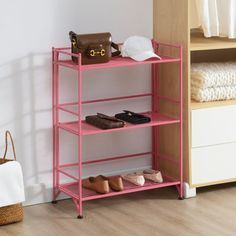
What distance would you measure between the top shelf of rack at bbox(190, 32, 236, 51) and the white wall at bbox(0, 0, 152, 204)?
30 centimetres

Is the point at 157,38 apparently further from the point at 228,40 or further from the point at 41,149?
the point at 41,149

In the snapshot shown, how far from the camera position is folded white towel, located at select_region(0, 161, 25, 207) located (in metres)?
3.50

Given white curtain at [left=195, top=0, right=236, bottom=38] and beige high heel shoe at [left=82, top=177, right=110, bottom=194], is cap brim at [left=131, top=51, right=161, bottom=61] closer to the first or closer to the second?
white curtain at [left=195, top=0, right=236, bottom=38]

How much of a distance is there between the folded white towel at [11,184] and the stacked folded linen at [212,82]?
1.11m

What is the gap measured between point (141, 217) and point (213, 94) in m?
0.83

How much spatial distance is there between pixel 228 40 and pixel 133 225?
4.17 feet

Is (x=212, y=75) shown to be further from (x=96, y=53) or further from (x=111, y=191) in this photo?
(x=111, y=191)

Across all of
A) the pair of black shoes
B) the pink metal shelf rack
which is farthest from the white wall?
the pair of black shoes

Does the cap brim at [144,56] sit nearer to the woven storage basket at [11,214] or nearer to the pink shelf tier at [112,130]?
the pink shelf tier at [112,130]

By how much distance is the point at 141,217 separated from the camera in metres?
3.66

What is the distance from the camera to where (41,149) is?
154 inches

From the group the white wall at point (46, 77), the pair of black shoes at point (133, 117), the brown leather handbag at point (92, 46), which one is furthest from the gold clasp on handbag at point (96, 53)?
the pair of black shoes at point (133, 117)

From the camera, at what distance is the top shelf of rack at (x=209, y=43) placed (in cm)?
387

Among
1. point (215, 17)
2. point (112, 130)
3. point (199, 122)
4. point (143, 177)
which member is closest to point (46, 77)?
point (112, 130)
